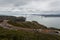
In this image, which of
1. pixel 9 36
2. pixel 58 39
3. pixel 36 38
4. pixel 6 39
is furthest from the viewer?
pixel 58 39

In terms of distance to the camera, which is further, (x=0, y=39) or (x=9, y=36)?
(x=9, y=36)

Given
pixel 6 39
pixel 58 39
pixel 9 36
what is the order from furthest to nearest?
pixel 58 39 → pixel 9 36 → pixel 6 39

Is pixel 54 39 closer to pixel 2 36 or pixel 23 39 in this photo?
pixel 23 39

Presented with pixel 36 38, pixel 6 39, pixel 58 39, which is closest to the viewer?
pixel 6 39

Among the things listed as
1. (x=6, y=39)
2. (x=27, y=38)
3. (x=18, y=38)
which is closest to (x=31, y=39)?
(x=27, y=38)

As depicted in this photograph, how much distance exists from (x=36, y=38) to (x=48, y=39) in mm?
1734

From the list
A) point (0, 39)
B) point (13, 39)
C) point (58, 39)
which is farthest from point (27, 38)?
point (58, 39)

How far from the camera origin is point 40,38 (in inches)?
867

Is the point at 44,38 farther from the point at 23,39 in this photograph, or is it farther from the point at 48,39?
the point at 23,39

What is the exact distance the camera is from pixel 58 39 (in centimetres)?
2358

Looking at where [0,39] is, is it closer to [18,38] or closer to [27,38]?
[18,38]

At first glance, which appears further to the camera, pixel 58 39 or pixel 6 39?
pixel 58 39

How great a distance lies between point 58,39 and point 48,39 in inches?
82.5

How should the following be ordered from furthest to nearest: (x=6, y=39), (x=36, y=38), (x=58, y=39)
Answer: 1. (x=58, y=39)
2. (x=36, y=38)
3. (x=6, y=39)
